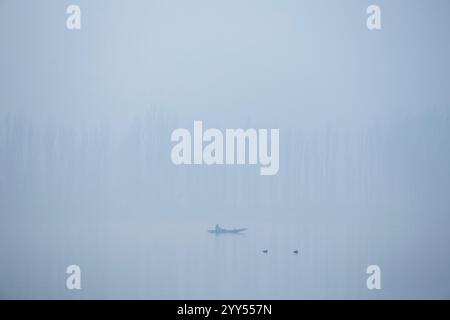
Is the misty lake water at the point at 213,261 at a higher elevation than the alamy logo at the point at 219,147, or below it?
below

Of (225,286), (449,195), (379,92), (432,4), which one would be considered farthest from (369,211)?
(432,4)

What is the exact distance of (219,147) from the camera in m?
3.20

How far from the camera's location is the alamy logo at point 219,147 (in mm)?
3193

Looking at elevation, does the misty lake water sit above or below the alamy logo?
below

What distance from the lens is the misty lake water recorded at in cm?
319

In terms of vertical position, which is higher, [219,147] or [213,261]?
[219,147]

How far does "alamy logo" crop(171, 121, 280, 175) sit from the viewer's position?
3.19 meters

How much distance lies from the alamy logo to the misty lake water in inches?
14.0

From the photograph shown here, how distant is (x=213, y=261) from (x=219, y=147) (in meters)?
0.61

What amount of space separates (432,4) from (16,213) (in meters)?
2.50

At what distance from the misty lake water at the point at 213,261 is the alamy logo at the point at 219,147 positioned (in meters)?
0.35

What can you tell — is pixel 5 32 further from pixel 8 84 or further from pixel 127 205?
pixel 127 205

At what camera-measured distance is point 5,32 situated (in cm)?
319

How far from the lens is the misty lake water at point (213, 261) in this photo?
3.19 metres
